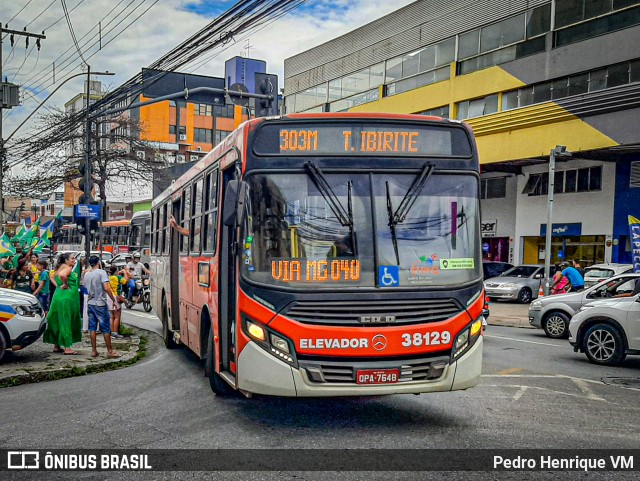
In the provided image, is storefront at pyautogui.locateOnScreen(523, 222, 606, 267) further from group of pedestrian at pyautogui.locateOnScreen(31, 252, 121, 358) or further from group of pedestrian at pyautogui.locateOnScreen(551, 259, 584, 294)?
group of pedestrian at pyautogui.locateOnScreen(31, 252, 121, 358)

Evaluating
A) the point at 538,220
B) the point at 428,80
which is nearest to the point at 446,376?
the point at 538,220

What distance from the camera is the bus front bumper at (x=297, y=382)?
251 inches

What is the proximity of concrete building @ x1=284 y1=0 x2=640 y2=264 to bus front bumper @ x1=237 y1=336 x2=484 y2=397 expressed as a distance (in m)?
23.4

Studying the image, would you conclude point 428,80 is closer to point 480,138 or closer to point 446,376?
point 480,138

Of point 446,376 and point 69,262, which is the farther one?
point 69,262

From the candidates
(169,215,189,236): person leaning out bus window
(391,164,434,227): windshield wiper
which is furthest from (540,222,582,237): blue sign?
(391,164,434,227): windshield wiper

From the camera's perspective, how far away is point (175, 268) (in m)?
11.5

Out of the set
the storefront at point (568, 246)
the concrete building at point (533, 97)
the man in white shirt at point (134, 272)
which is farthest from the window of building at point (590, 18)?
the man in white shirt at point (134, 272)

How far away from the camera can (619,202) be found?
96.4 ft

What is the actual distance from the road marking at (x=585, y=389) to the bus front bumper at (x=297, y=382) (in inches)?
112

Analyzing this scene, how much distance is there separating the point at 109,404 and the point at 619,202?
26.4 meters

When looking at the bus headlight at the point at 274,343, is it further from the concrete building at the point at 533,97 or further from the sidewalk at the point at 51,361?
the concrete building at the point at 533,97

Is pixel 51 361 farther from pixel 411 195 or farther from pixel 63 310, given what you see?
pixel 411 195

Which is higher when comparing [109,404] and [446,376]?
[446,376]
